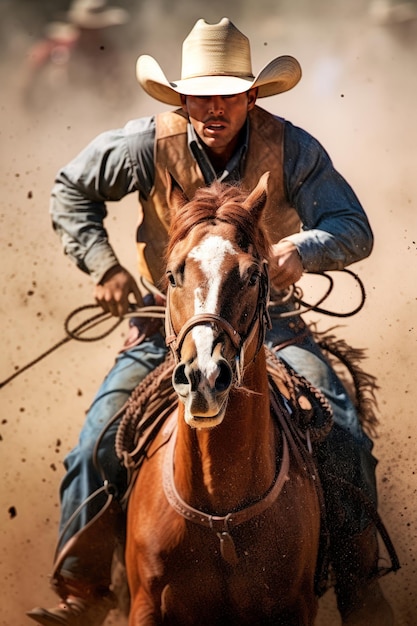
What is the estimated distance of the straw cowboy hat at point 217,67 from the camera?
4.49 meters

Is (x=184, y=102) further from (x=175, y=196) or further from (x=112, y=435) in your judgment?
(x=112, y=435)

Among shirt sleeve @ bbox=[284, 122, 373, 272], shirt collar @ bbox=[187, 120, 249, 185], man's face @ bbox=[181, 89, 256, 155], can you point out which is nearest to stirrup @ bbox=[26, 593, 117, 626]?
shirt sleeve @ bbox=[284, 122, 373, 272]

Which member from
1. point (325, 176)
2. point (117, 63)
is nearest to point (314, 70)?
point (117, 63)

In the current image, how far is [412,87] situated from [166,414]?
5.71 metres

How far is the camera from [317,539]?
3.86m

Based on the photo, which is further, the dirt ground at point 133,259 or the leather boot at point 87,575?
the dirt ground at point 133,259

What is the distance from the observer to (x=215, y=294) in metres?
3.27

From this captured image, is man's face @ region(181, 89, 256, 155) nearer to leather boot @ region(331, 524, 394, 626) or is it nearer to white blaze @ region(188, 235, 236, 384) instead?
white blaze @ region(188, 235, 236, 384)

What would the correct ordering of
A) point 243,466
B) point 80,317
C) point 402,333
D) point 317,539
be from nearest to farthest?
point 243,466
point 317,539
point 402,333
point 80,317

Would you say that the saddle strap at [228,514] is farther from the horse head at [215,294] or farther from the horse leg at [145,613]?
the horse head at [215,294]

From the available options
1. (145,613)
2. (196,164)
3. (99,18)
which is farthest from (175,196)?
(99,18)

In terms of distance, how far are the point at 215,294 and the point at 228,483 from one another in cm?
66

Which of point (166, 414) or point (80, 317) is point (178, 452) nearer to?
point (166, 414)

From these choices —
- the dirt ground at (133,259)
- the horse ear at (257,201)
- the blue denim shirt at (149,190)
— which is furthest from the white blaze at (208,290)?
the dirt ground at (133,259)
